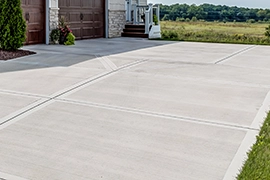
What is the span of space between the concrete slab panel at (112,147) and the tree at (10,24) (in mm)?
5535

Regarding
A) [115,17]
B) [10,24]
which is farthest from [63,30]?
[115,17]

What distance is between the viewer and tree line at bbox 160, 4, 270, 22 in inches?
784

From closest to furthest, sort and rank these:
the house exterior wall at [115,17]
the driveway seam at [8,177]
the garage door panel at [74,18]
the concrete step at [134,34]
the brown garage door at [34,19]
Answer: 1. the driveway seam at [8,177]
2. the brown garage door at [34,19]
3. the garage door panel at [74,18]
4. the house exterior wall at [115,17]
5. the concrete step at [134,34]

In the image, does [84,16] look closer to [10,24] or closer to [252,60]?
[10,24]

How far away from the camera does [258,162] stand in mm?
3342

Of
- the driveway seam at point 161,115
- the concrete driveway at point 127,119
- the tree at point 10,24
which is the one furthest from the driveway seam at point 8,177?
the tree at point 10,24

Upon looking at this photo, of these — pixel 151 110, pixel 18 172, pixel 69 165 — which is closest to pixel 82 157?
pixel 69 165

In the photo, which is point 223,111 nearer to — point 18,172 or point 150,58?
point 18,172

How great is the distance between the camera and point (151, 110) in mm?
4965

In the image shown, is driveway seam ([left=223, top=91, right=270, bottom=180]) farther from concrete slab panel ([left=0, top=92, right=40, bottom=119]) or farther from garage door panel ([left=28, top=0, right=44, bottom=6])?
garage door panel ([left=28, top=0, right=44, bottom=6])

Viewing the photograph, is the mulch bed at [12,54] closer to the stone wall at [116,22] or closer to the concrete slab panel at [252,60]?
the concrete slab panel at [252,60]

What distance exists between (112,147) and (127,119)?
0.90m

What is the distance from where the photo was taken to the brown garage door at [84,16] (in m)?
13.6

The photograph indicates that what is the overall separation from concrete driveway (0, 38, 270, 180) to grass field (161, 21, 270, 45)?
7754mm
